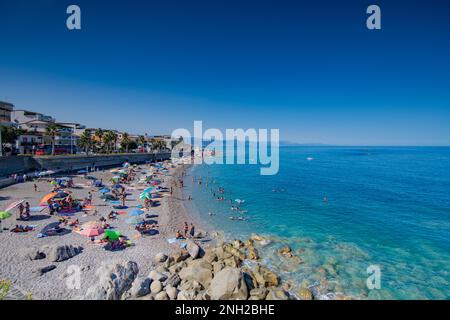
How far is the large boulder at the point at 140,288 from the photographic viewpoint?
12562 mm

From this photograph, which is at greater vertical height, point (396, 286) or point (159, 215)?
point (159, 215)

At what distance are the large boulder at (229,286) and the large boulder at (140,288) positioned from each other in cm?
370

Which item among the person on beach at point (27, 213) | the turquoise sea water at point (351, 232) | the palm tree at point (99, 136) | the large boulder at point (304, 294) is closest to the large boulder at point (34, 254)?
the person on beach at point (27, 213)

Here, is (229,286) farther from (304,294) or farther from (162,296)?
(304,294)

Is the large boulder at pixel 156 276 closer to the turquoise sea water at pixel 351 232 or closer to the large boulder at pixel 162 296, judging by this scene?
the large boulder at pixel 162 296

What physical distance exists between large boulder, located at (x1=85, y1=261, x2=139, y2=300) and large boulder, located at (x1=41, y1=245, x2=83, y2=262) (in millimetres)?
3280

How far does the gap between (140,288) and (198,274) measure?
343cm

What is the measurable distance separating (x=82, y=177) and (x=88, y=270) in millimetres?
34769

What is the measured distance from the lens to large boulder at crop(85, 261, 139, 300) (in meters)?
12.0

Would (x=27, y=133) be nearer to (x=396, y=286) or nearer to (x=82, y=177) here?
(x=82, y=177)

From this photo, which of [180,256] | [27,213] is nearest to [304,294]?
[180,256]

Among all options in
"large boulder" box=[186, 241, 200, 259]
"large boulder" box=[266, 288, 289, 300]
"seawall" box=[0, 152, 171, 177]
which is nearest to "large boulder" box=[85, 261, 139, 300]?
"large boulder" box=[186, 241, 200, 259]
